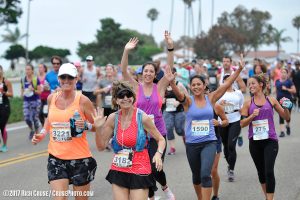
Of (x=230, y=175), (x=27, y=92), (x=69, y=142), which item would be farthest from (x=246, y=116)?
(x=27, y=92)

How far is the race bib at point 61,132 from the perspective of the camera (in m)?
5.93

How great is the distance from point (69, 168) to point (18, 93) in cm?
2583

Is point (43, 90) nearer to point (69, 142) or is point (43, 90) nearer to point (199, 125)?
point (199, 125)

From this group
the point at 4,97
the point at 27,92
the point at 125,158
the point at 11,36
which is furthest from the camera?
the point at 11,36

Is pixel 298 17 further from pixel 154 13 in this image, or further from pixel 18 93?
pixel 18 93

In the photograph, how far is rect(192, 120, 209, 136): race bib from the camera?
7199mm

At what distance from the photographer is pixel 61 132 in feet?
19.5

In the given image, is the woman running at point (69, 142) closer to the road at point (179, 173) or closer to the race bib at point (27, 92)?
the road at point (179, 173)

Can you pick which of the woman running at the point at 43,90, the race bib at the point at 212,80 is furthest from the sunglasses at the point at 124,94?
the race bib at the point at 212,80

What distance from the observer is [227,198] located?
27.1ft

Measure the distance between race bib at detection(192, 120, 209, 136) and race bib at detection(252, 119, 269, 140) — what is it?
0.83 meters

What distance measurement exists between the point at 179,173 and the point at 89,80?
5.69 m

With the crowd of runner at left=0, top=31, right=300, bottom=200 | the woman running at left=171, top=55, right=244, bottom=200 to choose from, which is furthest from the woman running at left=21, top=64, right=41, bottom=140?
the woman running at left=171, top=55, right=244, bottom=200

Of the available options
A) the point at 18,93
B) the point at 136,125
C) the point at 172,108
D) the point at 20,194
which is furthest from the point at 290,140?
the point at 18,93
